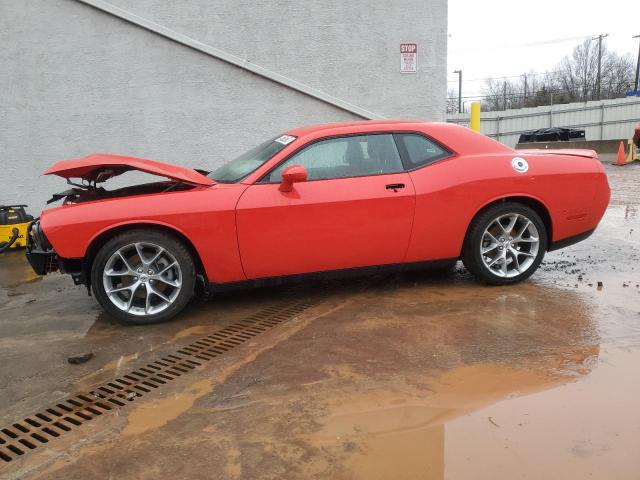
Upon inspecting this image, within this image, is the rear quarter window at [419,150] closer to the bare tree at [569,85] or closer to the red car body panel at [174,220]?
the red car body panel at [174,220]

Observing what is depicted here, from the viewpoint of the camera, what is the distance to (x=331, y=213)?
3.97 m

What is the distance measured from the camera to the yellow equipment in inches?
264

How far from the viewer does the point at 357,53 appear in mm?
7879

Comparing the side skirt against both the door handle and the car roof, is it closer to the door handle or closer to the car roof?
the door handle

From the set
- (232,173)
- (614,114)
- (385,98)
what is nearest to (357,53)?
(385,98)

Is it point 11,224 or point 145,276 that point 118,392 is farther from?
point 11,224

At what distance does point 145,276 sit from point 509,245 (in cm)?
296

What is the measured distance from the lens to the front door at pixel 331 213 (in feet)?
12.9

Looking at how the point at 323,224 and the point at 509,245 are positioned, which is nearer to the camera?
the point at 323,224

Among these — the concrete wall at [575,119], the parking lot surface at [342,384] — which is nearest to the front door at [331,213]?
the parking lot surface at [342,384]

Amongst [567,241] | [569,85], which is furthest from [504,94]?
[567,241]

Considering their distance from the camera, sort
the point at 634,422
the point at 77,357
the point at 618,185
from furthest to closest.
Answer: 1. the point at 618,185
2. the point at 77,357
3. the point at 634,422

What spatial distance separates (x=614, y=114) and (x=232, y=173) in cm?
3110

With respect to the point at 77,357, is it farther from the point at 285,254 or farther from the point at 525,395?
the point at 525,395
